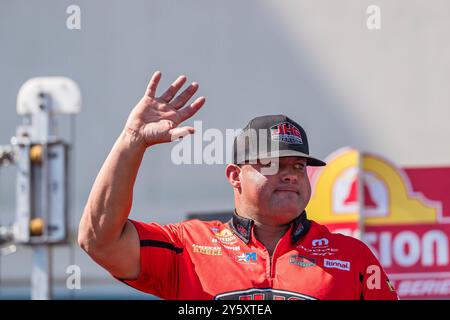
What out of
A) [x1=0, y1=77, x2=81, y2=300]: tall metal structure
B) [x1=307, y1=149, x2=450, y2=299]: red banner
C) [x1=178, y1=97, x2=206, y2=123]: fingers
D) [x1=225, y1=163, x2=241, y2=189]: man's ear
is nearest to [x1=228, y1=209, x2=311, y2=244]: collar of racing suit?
[x1=225, y1=163, x2=241, y2=189]: man's ear

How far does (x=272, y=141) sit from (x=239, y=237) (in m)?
0.27

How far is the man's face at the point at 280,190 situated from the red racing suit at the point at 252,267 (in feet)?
0.20

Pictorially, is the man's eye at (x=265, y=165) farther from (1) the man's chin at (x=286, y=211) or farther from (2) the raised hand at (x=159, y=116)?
(2) the raised hand at (x=159, y=116)

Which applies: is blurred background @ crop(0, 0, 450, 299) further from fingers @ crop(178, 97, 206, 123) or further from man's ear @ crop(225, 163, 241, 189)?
fingers @ crop(178, 97, 206, 123)

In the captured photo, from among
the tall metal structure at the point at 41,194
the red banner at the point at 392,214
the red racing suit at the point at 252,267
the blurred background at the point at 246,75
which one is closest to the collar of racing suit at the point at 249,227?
the red racing suit at the point at 252,267

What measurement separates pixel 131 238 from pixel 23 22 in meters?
3.52

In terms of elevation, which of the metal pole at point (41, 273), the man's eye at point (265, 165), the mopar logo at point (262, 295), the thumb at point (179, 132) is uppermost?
the thumb at point (179, 132)

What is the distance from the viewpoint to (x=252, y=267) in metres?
2.20

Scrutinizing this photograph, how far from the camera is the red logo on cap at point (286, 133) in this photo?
2252 millimetres

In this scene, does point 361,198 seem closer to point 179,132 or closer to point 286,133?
point 286,133

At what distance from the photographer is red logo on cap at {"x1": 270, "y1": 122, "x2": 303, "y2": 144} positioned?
2.25 m
